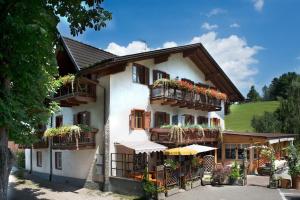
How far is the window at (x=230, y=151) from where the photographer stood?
32438mm

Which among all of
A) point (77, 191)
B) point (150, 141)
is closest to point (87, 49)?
point (150, 141)

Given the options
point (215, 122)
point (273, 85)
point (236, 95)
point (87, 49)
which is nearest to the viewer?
point (87, 49)

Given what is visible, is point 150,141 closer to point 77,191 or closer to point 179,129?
point 179,129

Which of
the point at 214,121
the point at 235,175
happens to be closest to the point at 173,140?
the point at 235,175

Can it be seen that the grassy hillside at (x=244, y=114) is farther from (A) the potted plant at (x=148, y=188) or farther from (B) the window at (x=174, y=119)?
(A) the potted plant at (x=148, y=188)

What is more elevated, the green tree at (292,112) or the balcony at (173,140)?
the green tree at (292,112)

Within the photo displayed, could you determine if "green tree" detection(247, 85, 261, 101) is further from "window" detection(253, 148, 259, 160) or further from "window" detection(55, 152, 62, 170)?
"window" detection(55, 152, 62, 170)

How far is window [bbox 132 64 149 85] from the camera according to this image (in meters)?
24.5

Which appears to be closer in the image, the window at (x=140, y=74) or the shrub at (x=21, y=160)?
the window at (x=140, y=74)

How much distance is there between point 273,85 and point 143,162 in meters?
118

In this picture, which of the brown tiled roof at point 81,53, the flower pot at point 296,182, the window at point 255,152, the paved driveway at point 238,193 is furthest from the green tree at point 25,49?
the window at point 255,152

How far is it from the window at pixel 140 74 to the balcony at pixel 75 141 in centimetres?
484

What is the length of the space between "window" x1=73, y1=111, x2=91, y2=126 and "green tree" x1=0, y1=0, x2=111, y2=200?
10.6 meters

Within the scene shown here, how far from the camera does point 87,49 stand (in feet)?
88.5
